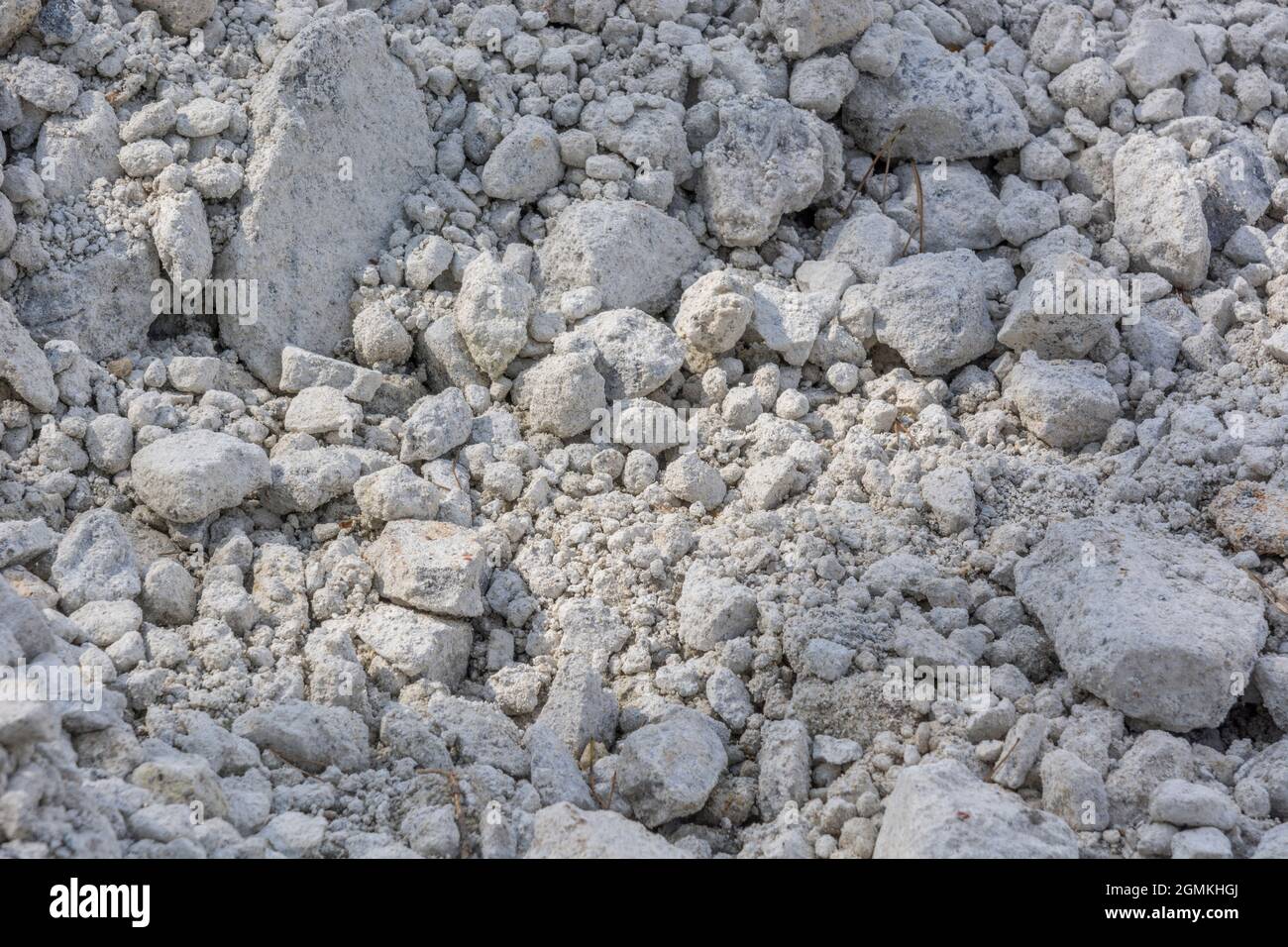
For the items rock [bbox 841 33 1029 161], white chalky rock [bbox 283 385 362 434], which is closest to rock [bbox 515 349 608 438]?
white chalky rock [bbox 283 385 362 434]

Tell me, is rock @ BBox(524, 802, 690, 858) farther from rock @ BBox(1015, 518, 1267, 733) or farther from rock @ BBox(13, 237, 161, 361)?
rock @ BBox(13, 237, 161, 361)

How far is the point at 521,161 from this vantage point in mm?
5039

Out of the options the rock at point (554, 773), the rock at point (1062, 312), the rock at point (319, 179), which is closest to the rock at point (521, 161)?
the rock at point (319, 179)

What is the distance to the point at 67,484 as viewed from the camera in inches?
157

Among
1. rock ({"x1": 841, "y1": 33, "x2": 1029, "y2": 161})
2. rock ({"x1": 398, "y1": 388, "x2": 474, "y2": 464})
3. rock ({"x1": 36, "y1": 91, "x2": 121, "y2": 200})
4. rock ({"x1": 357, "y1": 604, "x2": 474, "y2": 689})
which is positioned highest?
rock ({"x1": 841, "y1": 33, "x2": 1029, "y2": 161})

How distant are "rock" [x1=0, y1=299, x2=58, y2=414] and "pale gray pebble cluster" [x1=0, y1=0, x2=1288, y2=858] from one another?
2 centimetres

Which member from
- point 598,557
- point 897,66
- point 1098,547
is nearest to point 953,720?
point 1098,547

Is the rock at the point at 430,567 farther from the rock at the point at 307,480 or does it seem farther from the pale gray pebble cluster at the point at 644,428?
the rock at the point at 307,480

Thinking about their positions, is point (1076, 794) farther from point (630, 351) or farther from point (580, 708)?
point (630, 351)

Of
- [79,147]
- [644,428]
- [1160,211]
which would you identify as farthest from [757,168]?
[79,147]

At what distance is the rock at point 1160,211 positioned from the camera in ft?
16.8

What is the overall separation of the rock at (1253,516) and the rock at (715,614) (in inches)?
65.7

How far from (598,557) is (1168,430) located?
88.1 inches

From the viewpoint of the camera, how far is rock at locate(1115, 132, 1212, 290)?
5.11m
